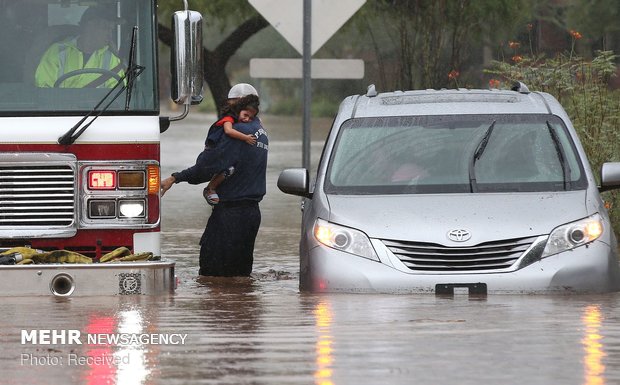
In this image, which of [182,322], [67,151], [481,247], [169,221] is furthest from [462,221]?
[169,221]

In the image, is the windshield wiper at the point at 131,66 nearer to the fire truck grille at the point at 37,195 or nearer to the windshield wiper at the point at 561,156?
the fire truck grille at the point at 37,195

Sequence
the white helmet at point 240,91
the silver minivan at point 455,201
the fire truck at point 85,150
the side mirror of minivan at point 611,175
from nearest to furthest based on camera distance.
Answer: the silver minivan at point 455,201, the side mirror of minivan at point 611,175, the fire truck at point 85,150, the white helmet at point 240,91

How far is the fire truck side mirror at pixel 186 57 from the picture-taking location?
37.9 feet

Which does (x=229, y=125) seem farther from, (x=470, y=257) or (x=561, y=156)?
(x=470, y=257)

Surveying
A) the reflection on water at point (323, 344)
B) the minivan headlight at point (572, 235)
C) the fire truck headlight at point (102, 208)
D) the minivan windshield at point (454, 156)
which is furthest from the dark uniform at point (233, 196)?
the minivan headlight at point (572, 235)

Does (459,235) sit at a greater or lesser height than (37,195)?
lesser

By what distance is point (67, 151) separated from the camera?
459 inches

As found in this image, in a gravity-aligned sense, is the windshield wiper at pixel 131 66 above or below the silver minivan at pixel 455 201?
above

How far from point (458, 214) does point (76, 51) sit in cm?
302

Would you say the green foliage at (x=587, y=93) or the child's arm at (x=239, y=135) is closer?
the child's arm at (x=239, y=135)

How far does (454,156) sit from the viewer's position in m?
12.0

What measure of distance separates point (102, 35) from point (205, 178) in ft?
6.21

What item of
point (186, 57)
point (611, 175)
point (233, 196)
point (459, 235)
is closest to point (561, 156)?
point (611, 175)

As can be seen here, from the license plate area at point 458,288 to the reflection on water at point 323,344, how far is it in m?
0.72
